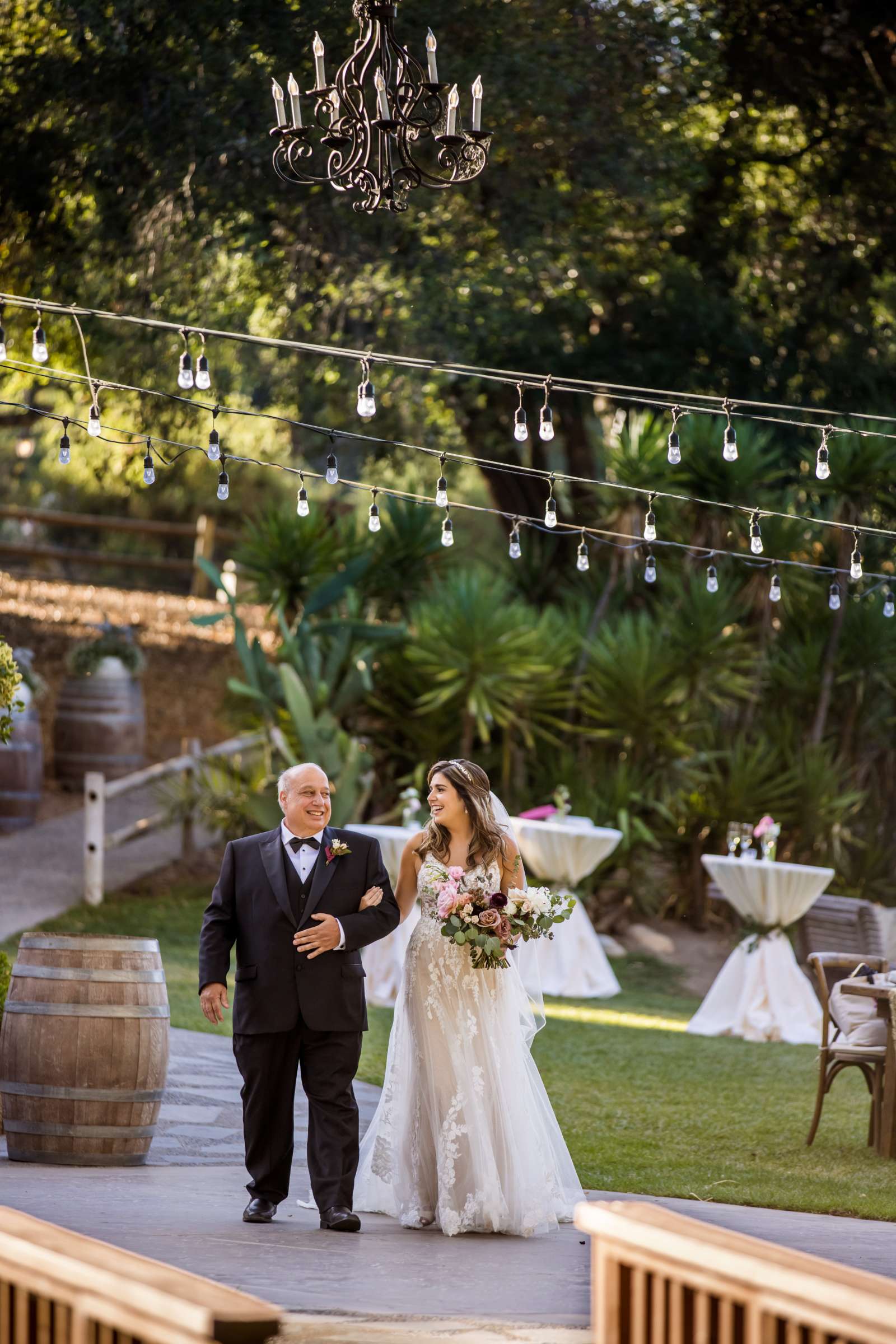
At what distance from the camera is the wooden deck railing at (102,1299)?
2.50m

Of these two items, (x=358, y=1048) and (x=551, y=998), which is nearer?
(x=358, y=1048)

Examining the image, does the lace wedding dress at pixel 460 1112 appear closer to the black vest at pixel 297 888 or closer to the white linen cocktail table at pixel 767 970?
the black vest at pixel 297 888

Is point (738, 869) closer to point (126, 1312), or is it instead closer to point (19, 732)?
point (19, 732)

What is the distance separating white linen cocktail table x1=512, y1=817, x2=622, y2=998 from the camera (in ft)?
40.2

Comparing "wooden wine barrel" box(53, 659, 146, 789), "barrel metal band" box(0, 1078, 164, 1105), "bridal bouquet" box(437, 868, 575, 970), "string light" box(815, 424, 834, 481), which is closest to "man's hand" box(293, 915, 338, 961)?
"bridal bouquet" box(437, 868, 575, 970)

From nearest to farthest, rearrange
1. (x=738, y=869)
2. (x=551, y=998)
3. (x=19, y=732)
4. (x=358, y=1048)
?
(x=358, y=1048), (x=738, y=869), (x=551, y=998), (x=19, y=732)

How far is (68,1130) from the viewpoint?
599 centimetres

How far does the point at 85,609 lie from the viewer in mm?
20359

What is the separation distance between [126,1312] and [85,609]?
18.3 metres

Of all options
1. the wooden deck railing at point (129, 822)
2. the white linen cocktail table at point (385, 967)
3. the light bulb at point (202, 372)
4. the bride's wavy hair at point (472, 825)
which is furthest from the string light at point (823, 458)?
the wooden deck railing at point (129, 822)

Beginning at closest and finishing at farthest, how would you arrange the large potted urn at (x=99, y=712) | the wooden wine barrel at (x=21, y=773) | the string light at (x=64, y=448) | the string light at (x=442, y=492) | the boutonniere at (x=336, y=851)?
the boutonniere at (x=336, y=851) < the string light at (x=64, y=448) < the string light at (x=442, y=492) < the wooden wine barrel at (x=21, y=773) < the large potted urn at (x=99, y=712)

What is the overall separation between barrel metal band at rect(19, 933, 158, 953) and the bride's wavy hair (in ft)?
3.72

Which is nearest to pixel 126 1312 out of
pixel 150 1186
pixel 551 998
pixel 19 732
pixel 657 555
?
pixel 150 1186

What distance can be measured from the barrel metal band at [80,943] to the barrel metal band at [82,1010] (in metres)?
0.20
